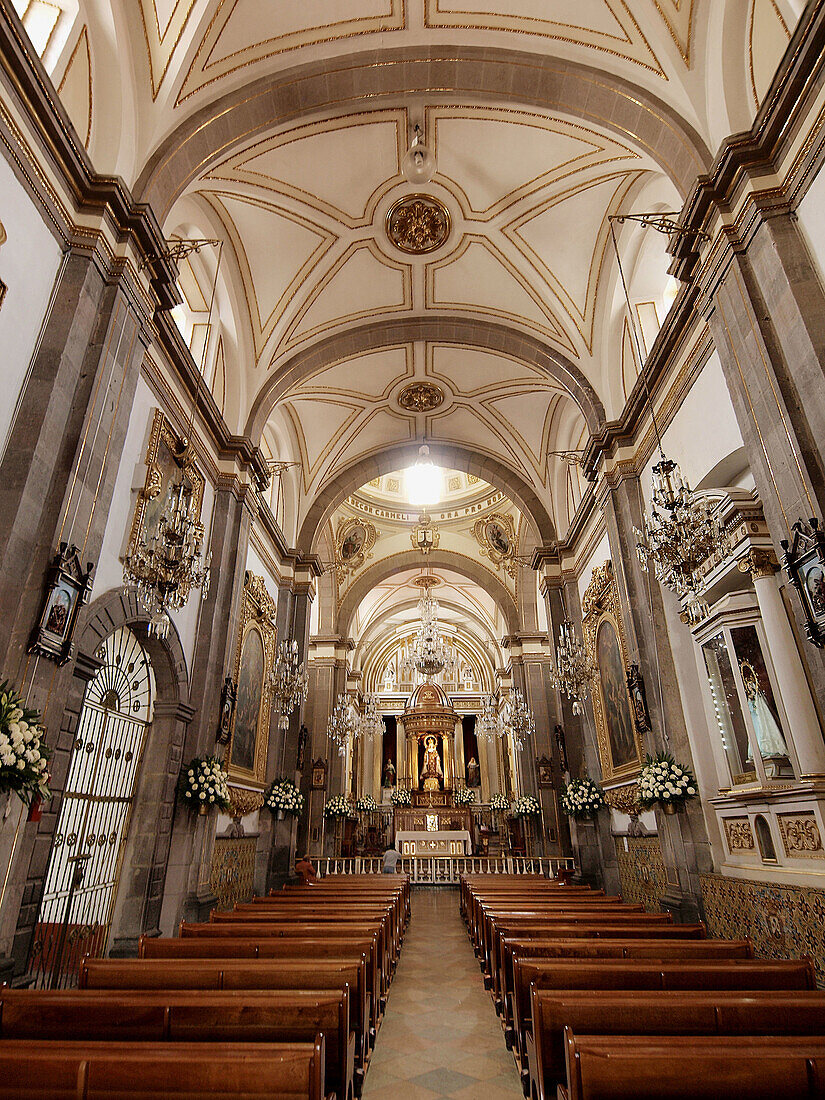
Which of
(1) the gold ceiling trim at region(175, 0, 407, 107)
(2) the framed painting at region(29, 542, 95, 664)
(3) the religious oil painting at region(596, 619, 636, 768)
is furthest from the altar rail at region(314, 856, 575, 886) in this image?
(1) the gold ceiling trim at region(175, 0, 407, 107)

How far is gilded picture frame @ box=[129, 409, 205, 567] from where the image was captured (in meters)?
7.11

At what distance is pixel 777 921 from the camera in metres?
5.48

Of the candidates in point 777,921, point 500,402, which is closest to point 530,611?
point 500,402

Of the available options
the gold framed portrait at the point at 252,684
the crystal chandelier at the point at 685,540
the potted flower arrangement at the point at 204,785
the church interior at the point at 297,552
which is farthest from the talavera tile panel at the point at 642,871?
the gold framed portrait at the point at 252,684

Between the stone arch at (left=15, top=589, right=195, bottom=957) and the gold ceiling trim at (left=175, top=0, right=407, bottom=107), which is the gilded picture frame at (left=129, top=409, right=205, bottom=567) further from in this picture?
the gold ceiling trim at (left=175, top=0, right=407, bottom=107)

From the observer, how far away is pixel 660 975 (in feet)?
11.0

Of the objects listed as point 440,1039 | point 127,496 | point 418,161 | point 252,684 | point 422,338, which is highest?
point 422,338

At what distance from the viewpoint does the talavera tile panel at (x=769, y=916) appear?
16.2 feet

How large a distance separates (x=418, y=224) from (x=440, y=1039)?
34.2 ft

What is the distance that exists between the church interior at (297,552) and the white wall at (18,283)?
4 centimetres

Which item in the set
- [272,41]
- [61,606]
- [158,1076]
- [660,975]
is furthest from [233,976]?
[272,41]

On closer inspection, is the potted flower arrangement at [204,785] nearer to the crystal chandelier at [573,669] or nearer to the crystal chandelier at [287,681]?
the crystal chandelier at [287,681]

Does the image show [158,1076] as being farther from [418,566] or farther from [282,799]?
[418,566]

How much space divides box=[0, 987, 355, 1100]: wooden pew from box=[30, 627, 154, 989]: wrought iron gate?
3.13 meters
